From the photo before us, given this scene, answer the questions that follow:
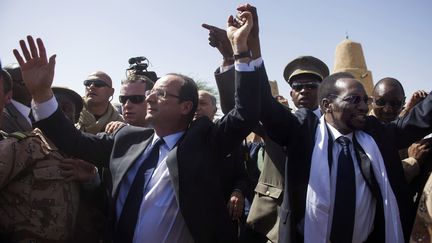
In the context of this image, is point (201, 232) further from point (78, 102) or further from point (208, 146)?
point (78, 102)

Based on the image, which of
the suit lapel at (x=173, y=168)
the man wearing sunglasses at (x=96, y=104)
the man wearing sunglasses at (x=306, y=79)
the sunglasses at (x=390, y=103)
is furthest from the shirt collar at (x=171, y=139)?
the sunglasses at (x=390, y=103)

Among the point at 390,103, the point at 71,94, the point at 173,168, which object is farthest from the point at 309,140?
the point at 71,94

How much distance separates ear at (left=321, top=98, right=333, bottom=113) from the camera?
293 centimetres

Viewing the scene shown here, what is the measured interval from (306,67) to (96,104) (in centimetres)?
252

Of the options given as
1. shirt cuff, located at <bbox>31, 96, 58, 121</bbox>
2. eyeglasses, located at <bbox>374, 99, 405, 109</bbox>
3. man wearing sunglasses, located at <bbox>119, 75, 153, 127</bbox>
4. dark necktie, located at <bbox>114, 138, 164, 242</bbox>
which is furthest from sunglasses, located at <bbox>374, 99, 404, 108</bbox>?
shirt cuff, located at <bbox>31, 96, 58, 121</bbox>

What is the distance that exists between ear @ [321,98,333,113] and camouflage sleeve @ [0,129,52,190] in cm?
210

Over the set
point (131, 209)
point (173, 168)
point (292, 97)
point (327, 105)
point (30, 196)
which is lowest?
point (131, 209)

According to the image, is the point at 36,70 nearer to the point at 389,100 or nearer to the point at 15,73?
the point at 15,73

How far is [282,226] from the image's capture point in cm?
273

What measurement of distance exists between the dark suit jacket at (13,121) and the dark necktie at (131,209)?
102 centimetres

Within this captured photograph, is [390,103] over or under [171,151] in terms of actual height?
over

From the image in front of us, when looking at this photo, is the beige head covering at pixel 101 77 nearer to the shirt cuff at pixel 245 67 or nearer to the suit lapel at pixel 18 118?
the suit lapel at pixel 18 118

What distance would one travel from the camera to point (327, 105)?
297 centimetres

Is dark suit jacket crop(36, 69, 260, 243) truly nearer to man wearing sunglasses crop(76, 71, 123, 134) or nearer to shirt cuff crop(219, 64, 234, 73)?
shirt cuff crop(219, 64, 234, 73)
